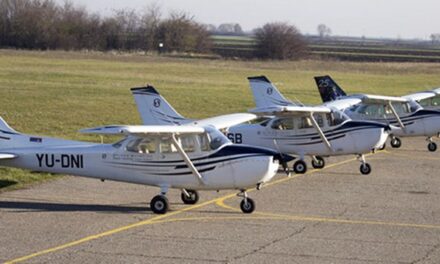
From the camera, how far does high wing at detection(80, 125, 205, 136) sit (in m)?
15.5

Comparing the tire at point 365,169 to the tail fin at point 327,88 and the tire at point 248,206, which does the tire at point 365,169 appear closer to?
the tire at point 248,206

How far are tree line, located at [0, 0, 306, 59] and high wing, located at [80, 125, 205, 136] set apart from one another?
306 ft

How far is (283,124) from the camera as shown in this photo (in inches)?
926

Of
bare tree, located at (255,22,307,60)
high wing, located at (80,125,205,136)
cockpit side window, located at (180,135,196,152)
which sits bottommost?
bare tree, located at (255,22,307,60)

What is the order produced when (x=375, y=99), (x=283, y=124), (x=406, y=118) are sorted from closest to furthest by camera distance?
(x=283, y=124)
(x=375, y=99)
(x=406, y=118)

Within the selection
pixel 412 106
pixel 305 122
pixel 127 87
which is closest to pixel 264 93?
pixel 412 106

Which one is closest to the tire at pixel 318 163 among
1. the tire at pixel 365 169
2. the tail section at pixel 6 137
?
the tire at pixel 365 169

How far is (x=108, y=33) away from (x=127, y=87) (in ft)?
234

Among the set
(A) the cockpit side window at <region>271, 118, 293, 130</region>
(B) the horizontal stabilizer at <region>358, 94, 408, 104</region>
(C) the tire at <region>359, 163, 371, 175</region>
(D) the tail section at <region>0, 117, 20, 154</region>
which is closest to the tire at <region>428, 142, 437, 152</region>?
(B) the horizontal stabilizer at <region>358, 94, 408, 104</region>

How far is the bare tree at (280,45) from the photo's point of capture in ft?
364

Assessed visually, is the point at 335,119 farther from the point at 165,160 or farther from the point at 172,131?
the point at 172,131

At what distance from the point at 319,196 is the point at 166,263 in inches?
266

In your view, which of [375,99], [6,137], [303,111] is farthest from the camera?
[375,99]

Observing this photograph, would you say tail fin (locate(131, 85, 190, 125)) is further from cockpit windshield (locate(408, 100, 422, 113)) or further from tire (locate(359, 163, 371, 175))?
cockpit windshield (locate(408, 100, 422, 113))
